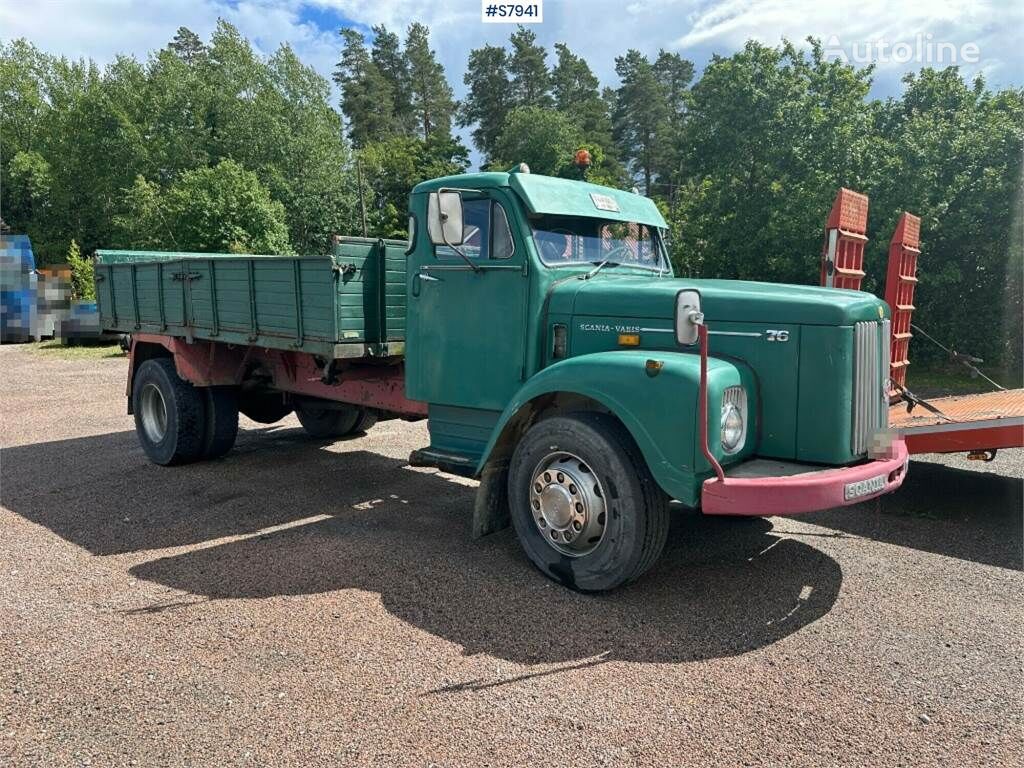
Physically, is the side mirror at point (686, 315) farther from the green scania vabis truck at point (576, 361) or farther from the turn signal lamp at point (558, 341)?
the turn signal lamp at point (558, 341)

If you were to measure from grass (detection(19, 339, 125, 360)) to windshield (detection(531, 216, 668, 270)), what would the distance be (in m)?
16.0

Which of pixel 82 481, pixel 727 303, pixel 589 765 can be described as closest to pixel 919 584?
pixel 727 303

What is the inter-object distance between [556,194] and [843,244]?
2871mm

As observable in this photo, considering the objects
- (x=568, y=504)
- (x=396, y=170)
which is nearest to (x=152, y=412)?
(x=568, y=504)

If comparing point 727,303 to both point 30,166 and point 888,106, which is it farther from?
point 30,166

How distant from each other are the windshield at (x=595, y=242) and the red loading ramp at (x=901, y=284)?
2.24 metres

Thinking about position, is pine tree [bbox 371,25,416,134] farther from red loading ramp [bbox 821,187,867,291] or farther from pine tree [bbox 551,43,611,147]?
red loading ramp [bbox 821,187,867,291]

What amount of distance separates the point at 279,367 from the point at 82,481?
1.98m

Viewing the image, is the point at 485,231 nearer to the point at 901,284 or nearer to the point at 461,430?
the point at 461,430

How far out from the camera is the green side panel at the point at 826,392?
12.6 feet

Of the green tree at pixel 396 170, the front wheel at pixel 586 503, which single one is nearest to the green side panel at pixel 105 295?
the front wheel at pixel 586 503

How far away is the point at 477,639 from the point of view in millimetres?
3662

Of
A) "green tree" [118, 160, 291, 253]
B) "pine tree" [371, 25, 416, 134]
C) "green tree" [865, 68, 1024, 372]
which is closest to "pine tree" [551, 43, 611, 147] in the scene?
"pine tree" [371, 25, 416, 134]

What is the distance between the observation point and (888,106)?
583 inches
